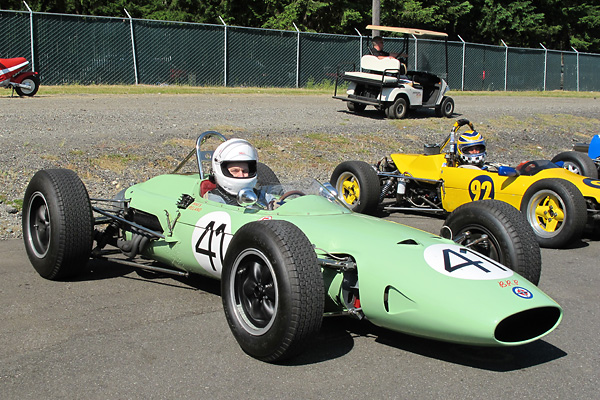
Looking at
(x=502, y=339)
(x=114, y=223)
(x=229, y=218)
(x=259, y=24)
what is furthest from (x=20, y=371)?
(x=259, y=24)

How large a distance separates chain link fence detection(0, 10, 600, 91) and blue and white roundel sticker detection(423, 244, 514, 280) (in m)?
17.2

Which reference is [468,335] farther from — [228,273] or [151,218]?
[151,218]

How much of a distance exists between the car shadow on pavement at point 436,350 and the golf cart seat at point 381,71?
13945 millimetres

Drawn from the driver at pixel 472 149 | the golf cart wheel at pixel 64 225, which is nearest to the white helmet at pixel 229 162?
the golf cart wheel at pixel 64 225

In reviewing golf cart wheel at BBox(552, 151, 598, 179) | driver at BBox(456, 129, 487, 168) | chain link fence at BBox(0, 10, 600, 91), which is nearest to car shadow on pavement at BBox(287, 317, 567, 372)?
A: driver at BBox(456, 129, 487, 168)

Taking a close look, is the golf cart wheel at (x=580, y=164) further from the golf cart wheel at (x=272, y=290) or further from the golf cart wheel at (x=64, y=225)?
the golf cart wheel at (x=64, y=225)

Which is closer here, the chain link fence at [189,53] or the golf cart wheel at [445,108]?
the golf cart wheel at [445,108]

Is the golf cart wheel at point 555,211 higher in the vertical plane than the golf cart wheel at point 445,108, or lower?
lower

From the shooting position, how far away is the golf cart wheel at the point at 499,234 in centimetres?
504

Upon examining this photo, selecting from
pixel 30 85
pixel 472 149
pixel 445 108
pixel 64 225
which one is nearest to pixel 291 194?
pixel 64 225

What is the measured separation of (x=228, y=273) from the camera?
454 centimetres

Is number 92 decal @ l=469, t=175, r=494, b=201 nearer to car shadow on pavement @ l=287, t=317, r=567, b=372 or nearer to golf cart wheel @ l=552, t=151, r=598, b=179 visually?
golf cart wheel @ l=552, t=151, r=598, b=179

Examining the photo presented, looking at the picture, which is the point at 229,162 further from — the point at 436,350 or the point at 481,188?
the point at 481,188

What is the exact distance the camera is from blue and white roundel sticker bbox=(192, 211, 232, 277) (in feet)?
17.1
